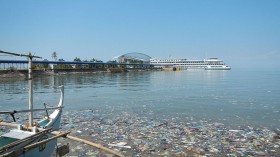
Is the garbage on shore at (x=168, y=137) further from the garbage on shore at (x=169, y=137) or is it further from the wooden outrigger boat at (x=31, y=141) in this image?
the wooden outrigger boat at (x=31, y=141)

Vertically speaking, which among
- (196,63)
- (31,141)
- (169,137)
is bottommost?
(169,137)

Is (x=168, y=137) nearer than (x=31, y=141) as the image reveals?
No

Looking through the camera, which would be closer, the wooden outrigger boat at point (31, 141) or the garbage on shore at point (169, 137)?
the wooden outrigger boat at point (31, 141)

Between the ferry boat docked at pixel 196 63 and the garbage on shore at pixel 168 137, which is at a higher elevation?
the ferry boat docked at pixel 196 63

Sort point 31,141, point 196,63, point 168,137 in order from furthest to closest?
1. point 196,63
2. point 168,137
3. point 31,141

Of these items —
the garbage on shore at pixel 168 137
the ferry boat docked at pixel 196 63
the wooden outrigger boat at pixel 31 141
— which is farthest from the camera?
the ferry boat docked at pixel 196 63

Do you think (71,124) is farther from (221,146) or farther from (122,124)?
(221,146)

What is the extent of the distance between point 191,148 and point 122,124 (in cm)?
486

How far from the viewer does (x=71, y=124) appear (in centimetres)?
1297

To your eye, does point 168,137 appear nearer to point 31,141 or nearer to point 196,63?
point 31,141

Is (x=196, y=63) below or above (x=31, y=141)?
above

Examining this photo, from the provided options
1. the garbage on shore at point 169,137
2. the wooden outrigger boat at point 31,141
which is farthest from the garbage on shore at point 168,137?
the wooden outrigger boat at point 31,141

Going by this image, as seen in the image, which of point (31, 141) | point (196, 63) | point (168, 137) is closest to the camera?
point (31, 141)

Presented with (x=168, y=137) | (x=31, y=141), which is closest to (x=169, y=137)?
(x=168, y=137)
